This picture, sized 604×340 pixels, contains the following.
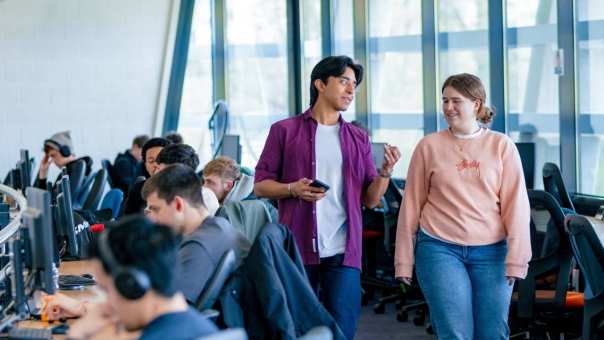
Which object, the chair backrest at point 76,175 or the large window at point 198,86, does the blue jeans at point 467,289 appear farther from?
the large window at point 198,86

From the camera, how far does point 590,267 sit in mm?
4066

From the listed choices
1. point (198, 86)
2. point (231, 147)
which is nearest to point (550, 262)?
point (231, 147)

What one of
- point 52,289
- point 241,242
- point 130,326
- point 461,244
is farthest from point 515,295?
point 130,326

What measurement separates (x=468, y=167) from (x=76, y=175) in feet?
15.0

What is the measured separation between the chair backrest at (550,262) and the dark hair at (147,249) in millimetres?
3042

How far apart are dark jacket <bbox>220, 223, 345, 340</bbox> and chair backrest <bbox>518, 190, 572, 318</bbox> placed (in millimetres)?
1938

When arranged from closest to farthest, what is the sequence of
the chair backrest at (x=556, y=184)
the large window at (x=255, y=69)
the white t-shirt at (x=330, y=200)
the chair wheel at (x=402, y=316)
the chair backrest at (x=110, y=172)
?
the white t-shirt at (x=330, y=200), the chair backrest at (x=556, y=184), the chair wheel at (x=402, y=316), the chair backrest at (x=110, y=172), the large window at (x=255, y=69)

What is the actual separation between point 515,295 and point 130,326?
10.4 ft

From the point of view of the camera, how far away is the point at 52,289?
3039 millimetres

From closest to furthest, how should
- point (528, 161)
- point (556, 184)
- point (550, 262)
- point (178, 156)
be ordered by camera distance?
point (178, 156) < point (550, 262) < point (556, 184) < point (528, 161)

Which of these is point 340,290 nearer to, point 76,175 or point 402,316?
point 402,316

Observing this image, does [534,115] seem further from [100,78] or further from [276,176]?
[100,78]

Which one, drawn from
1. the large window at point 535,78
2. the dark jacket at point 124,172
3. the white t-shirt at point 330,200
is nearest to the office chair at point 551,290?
the white t-shirt at point 330,200

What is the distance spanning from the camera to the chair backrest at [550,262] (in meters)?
4.77
